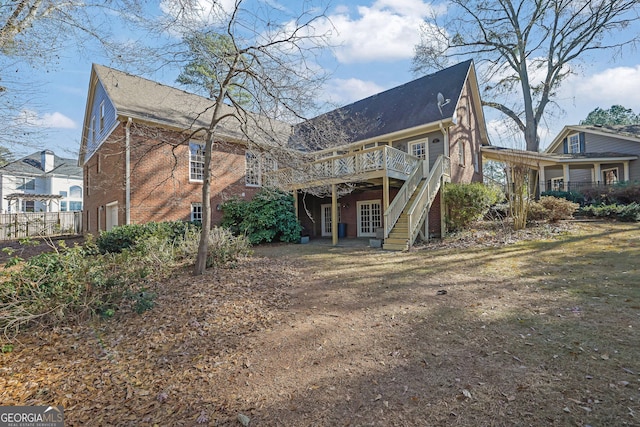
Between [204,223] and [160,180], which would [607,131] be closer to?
[204,223]

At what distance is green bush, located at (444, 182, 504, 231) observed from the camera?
11344 millimetres

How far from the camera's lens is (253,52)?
6.52 m

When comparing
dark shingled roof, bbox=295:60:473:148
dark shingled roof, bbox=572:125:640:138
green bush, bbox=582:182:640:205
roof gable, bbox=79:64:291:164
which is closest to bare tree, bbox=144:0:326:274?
roof gable, bbox=79:64:291:164

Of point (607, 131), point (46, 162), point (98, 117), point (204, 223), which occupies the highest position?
point (46, 162)

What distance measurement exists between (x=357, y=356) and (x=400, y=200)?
8525mm

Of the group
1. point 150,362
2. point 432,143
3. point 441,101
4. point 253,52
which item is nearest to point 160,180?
point 253,52

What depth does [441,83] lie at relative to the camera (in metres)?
15.5

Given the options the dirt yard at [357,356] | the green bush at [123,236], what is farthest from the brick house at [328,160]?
the dirt yard at [357,356]

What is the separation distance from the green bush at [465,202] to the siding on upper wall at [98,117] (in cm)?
1485

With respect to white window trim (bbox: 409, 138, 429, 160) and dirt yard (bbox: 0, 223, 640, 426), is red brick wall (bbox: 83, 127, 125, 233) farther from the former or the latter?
white window trim (bbox: 409, 138, 429, 160)

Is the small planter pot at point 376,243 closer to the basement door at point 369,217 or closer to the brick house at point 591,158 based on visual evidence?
the basement door at point 369,217

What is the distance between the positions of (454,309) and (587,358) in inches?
63.7

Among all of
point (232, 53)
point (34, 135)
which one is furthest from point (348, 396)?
point (34, 135)

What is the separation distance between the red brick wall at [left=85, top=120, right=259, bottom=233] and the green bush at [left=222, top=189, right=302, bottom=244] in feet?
3.91
